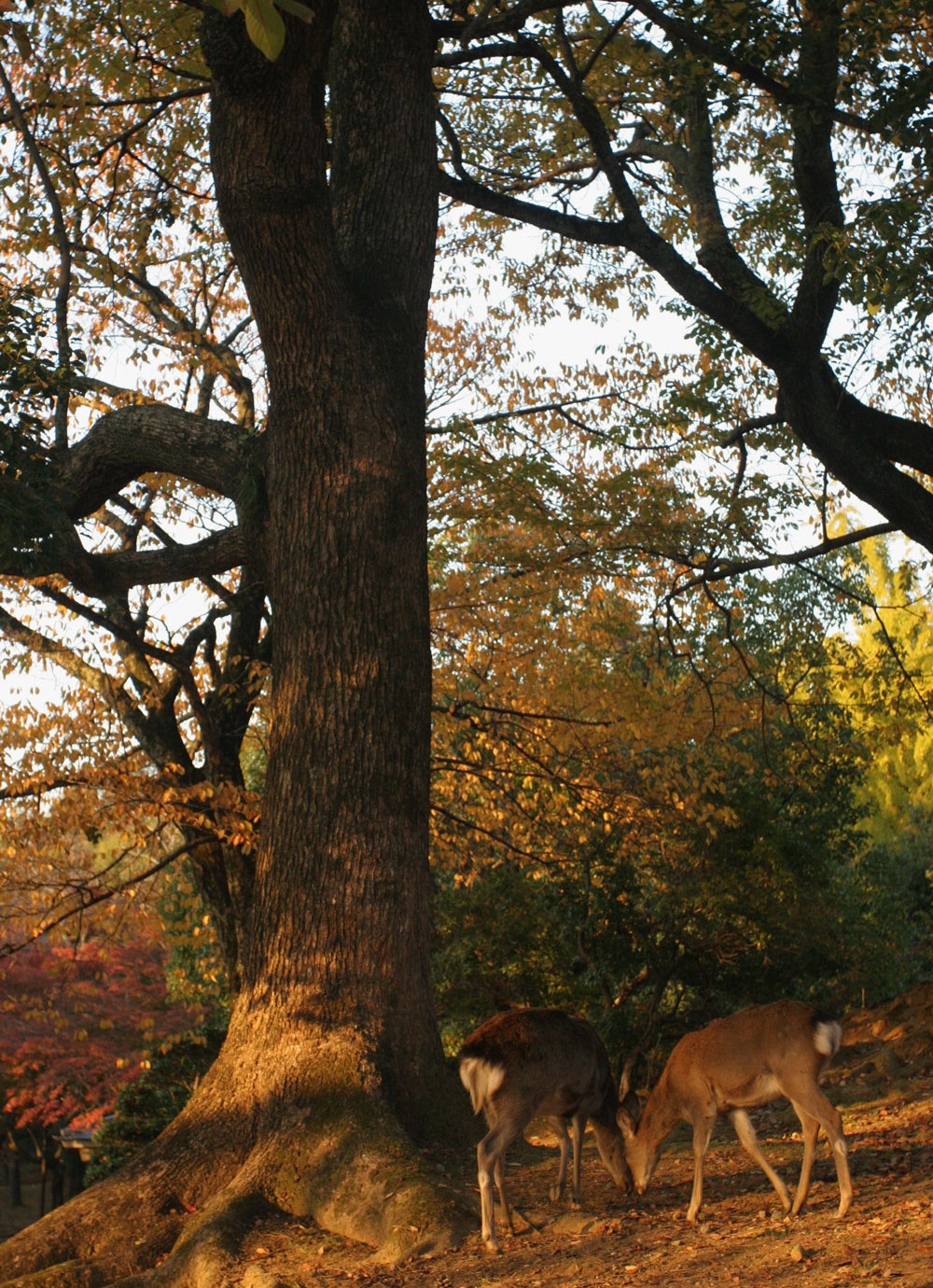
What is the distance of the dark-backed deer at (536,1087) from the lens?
6.03m

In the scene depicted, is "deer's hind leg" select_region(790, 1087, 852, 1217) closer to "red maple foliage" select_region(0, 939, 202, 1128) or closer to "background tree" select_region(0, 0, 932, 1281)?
"background tree" select_region(0, 0, 932, 1281)

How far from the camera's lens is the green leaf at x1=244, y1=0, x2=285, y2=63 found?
2.36 metres

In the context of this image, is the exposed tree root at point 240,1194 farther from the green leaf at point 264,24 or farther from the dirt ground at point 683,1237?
the green leaf at point 264,24

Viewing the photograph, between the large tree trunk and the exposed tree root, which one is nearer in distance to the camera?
the exposed tree root

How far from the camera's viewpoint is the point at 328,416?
7.86 meters

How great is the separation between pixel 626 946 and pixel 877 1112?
703 cm

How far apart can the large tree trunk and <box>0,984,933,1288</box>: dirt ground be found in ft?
1.28

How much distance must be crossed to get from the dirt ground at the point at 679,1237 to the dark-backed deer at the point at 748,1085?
0.70 ft

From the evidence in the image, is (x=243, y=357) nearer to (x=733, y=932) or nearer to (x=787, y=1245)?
(x=733, y=932)

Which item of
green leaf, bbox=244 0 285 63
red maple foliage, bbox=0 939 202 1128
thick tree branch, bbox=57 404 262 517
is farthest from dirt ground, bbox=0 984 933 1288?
red maple foliage, bbox=0 939 202 1128

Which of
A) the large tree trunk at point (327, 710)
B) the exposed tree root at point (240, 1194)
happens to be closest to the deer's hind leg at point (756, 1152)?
the exposed tree root at point (240, 1194)

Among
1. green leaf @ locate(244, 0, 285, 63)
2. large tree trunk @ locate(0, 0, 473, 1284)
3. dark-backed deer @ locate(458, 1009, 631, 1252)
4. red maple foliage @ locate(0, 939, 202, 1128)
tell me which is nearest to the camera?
green leaf @ locate(244, 0, 285, 63)

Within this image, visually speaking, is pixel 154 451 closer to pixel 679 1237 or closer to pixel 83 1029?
pixel 679 1237

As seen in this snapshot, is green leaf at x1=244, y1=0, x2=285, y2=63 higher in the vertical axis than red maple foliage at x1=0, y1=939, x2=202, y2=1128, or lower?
higher
